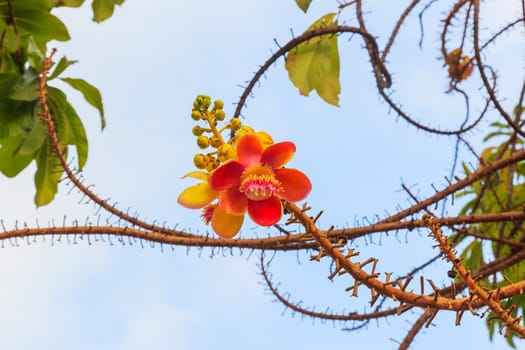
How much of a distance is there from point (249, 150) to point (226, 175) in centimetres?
2

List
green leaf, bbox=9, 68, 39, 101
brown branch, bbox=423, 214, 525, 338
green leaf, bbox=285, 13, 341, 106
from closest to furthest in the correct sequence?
brown branch, bbox=423, 214, 525, 338 → green leaf, bbox=9, 68, 39, 101 → green leaf, bbox=285, 13, 341, 106

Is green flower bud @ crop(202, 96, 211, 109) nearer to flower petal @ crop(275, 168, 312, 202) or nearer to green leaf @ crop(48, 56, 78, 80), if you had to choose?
flower petal @ crop(275, 168, 312, 202)

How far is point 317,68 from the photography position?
105cm

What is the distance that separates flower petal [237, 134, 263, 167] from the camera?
500 millimetres

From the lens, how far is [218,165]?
1.65ft

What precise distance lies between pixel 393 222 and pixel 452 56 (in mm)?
670

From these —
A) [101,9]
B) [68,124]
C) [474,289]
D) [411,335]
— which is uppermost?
[101,9]

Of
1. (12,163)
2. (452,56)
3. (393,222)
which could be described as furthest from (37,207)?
(452,56)

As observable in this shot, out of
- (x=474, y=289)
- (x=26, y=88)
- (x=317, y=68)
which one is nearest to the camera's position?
(x=474, y=289)

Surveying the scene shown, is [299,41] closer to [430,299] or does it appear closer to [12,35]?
[12,35]

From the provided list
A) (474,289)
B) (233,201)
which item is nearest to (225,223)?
(233,201)

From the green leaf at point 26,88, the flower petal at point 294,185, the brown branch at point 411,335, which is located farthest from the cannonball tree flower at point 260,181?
the brown branch at point 411,335

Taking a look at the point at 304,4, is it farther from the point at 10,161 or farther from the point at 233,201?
the point at 233,201

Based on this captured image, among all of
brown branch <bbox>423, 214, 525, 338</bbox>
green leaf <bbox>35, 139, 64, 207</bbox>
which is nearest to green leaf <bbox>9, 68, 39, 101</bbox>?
green leaf <bbox>35, 139, 64, 207</bbox>
